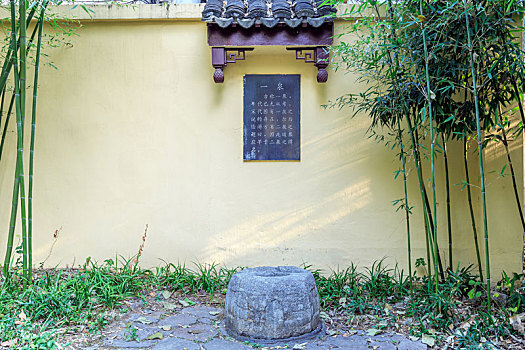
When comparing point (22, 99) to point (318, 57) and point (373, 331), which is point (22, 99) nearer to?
point (318, 57)

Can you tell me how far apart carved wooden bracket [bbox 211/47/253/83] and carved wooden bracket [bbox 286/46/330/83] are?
500 millimetres

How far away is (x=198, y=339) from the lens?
3.00 m

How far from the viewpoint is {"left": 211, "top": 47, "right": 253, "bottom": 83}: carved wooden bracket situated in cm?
415

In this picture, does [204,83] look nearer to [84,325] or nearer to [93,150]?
[93,150]

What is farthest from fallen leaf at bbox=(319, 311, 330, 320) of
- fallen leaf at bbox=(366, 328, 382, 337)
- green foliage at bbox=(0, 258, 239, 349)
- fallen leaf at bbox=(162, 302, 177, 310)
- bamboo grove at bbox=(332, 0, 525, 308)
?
fallen leaf at bbox=(162, 302, 177, 310)

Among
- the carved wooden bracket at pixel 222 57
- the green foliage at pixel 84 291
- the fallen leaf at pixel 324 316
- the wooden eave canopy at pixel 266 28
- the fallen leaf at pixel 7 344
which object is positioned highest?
the wooden eave canopy at pixel 266 28

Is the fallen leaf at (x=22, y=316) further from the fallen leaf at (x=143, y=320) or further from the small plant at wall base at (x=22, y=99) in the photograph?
the fallen leaf at (x=143, y=320)

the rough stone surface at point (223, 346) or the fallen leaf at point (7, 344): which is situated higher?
the fallen leaf at point (7, 344)

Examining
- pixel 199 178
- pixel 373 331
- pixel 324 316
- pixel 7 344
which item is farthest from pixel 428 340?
pixel 7 344

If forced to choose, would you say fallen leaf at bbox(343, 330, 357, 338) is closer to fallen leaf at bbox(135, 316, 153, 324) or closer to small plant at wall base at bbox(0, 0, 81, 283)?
fallen leaf at bbox(135, 316, 153, 324)

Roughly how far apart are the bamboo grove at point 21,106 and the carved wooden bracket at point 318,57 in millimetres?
2422

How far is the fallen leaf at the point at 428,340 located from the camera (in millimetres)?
2857

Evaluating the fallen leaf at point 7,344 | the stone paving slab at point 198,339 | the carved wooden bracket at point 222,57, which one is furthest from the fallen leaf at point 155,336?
the carved wooden bracket at point 222,57

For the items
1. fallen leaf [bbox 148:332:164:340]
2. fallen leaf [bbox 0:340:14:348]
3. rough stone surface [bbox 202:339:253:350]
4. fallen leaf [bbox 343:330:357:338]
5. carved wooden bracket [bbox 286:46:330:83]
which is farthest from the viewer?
carved wooden bracket [bbox 286:46:330:83]
